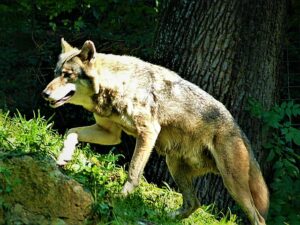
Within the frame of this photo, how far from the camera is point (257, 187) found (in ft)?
23.0

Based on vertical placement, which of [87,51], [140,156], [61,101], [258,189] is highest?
[87,51]

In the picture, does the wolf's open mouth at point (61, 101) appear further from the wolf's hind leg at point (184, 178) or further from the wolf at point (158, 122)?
the wolf's hind leg at point (184, 178)

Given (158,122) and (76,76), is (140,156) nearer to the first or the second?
(158,122)

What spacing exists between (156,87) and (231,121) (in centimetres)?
97

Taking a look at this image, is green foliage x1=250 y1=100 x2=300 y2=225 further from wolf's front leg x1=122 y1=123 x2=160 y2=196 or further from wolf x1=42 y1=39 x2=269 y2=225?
wolf's front leg x1=122 y1=123 x2=160 y2=196

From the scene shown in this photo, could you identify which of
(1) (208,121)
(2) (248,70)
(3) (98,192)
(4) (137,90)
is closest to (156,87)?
(4) (137,90)

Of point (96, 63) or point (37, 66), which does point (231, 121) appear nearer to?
point (96, 63)

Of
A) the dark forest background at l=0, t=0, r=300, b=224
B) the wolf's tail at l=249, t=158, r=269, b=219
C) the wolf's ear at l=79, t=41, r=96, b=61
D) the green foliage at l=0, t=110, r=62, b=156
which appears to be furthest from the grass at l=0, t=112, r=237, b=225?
the wolf's ear at l=79, t=41, r=96, b=61

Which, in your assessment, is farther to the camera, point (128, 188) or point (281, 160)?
point (281, 160)

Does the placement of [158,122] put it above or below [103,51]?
below

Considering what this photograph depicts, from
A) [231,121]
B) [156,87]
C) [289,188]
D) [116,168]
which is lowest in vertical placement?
[289,188]

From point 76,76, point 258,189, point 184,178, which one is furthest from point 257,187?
point 76,76

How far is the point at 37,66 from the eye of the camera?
9727 mm

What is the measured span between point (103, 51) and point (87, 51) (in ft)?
8.99
